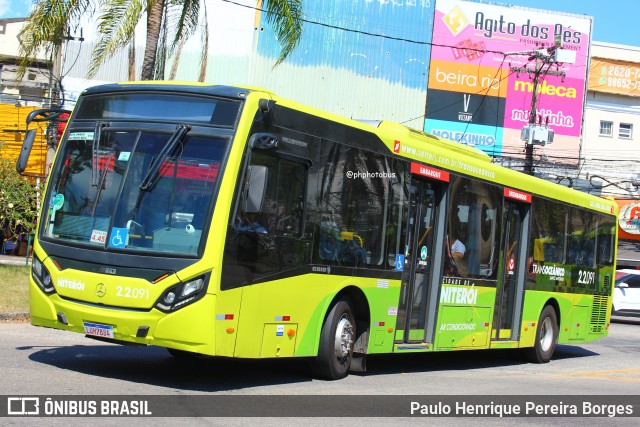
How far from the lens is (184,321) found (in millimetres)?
8648

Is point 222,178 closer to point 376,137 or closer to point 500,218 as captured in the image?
point 376,137

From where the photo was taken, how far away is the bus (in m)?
8.82

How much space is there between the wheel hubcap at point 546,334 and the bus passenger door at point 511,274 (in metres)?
1.42

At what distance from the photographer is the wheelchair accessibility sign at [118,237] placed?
898 centimetres

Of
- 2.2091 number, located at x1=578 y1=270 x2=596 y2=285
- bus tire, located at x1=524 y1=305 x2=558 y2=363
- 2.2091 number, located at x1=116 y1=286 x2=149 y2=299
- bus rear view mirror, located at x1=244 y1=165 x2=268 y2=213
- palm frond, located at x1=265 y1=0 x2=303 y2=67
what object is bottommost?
bus tire, located at x1=524 y1=305 x2=558 y2=363

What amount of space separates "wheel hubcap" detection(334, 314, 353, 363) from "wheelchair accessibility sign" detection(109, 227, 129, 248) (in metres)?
3.03

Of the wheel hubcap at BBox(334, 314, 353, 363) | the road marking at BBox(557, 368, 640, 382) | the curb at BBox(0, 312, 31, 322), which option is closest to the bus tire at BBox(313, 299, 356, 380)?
the wheel hubcap at BBox(334, 314, 353, 363)

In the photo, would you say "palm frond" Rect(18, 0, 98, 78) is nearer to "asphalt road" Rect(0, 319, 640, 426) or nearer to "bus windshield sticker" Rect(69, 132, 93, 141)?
"asphalt road" Rect(0, 319, 640, 426)

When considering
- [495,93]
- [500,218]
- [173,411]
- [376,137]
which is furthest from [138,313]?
[495,93]

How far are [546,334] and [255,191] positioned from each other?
959 cm

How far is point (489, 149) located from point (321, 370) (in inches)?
1347

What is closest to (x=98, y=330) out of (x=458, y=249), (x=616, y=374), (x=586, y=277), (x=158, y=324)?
(x=158, y=324)

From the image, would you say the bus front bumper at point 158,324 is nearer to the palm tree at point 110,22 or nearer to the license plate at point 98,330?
the license plate at point 98,330

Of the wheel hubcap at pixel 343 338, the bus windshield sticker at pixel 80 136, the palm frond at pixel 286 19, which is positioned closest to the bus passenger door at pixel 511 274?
the wheel hubcap at pixel 343 338
